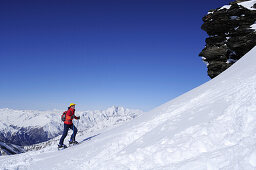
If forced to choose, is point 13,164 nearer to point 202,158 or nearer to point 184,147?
point 184,147

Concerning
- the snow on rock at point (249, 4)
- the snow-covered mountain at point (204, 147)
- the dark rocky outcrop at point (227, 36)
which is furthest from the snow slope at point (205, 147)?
the snow on rock at point (249, 4)

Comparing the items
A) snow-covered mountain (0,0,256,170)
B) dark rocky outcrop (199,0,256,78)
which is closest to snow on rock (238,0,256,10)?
dark rocky outcrop (199,0,256,78)

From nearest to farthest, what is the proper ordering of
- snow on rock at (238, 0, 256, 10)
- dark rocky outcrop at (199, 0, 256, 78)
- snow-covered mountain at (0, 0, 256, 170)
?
snow-covered mountain at (0, 0, 256, 170) → dark rocky outcrop at (199, 0, 256, 78) → snow on rock at (238, 0, 256, 10)

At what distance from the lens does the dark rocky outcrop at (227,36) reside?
90.3 ft

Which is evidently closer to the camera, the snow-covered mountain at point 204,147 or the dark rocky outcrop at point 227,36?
the snow-covered mountain at point 204,147

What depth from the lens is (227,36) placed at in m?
30.5

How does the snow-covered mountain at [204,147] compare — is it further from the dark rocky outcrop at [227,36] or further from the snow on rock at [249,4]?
the snow on rock at [249,4]

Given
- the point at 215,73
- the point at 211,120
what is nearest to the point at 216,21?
the point at 215,73

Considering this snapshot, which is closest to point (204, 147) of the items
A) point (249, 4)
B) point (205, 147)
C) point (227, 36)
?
point (205, 147)

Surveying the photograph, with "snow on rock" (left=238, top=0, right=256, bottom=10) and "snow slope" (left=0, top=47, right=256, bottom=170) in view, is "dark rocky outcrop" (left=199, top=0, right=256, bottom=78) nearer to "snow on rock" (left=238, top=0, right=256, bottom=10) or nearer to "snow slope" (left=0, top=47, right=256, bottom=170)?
"snow on rock" (left=238, top=0, right=256, bottom=10)

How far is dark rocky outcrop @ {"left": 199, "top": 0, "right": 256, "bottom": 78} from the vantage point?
27.5 m

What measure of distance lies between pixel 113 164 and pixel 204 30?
112 feet

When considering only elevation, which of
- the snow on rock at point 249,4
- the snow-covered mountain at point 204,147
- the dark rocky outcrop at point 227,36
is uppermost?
the snow on rock at point 249,4

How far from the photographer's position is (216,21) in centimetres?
3095
